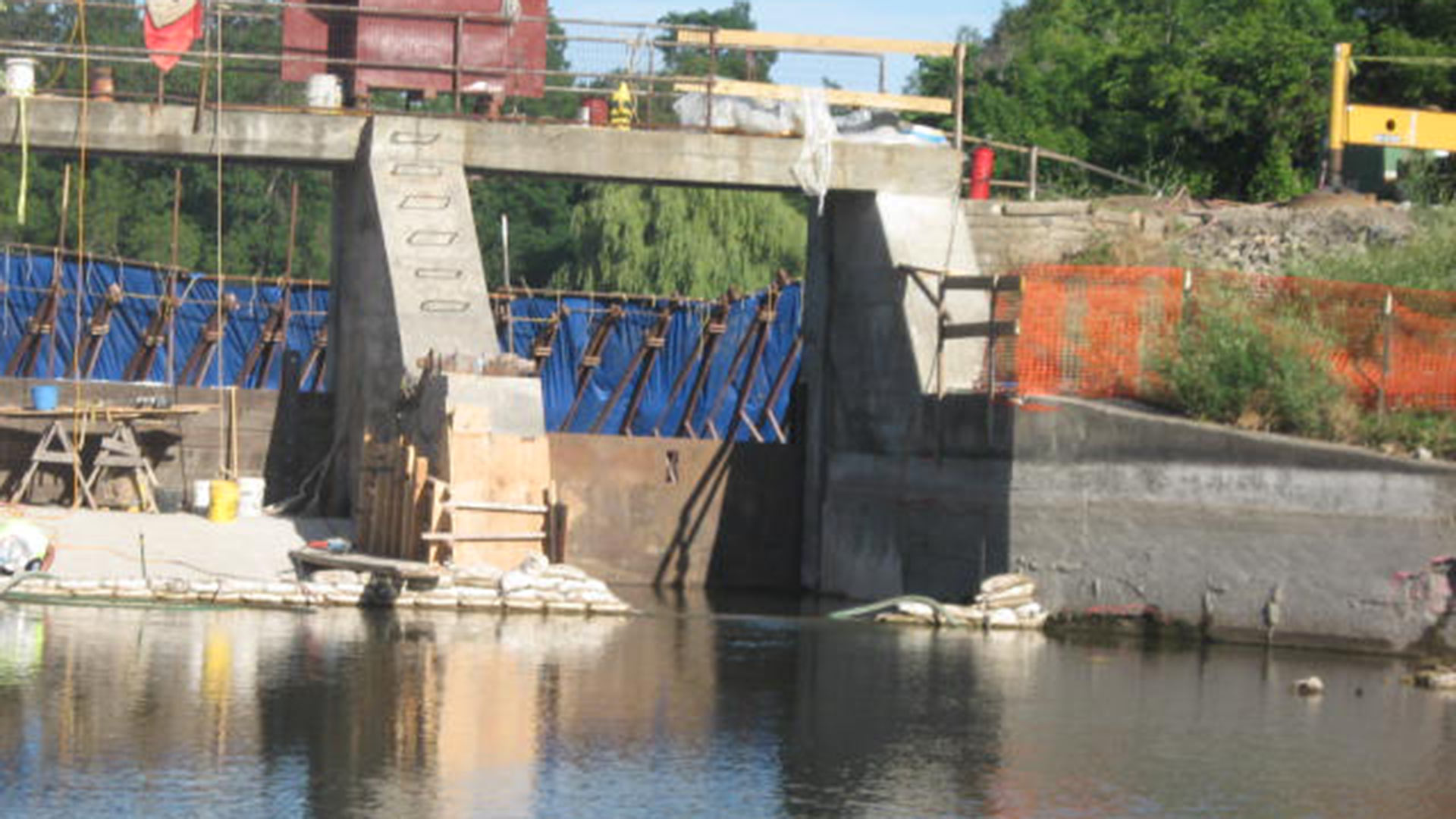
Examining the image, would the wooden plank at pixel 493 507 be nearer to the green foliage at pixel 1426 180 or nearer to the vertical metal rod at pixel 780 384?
the vertical metal rod at pixel 780 384

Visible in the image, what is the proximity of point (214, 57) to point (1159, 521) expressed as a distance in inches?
572

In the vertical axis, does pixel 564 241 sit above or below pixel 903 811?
above

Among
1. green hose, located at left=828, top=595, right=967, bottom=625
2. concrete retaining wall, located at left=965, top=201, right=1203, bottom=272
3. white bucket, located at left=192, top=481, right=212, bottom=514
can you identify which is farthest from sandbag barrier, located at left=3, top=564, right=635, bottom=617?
concrete retaining wall, located at left=965, top=201, right=1203, bottom=272

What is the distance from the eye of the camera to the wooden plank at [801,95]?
33.0 m

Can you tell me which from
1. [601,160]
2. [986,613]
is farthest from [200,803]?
[601,160]

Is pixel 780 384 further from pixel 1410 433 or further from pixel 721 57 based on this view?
pixel 721 57

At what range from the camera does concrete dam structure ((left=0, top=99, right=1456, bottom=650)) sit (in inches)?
976

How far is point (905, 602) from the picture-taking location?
2677 centimetres

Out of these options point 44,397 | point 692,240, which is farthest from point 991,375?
point 692,240

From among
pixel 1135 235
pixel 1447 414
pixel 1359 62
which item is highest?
pixel 1359 62

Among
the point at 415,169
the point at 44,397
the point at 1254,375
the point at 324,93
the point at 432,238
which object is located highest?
the point at 324,93

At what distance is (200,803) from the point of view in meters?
14.0

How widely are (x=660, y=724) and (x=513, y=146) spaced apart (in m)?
14.7

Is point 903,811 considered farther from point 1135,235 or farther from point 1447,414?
point 1135,235
